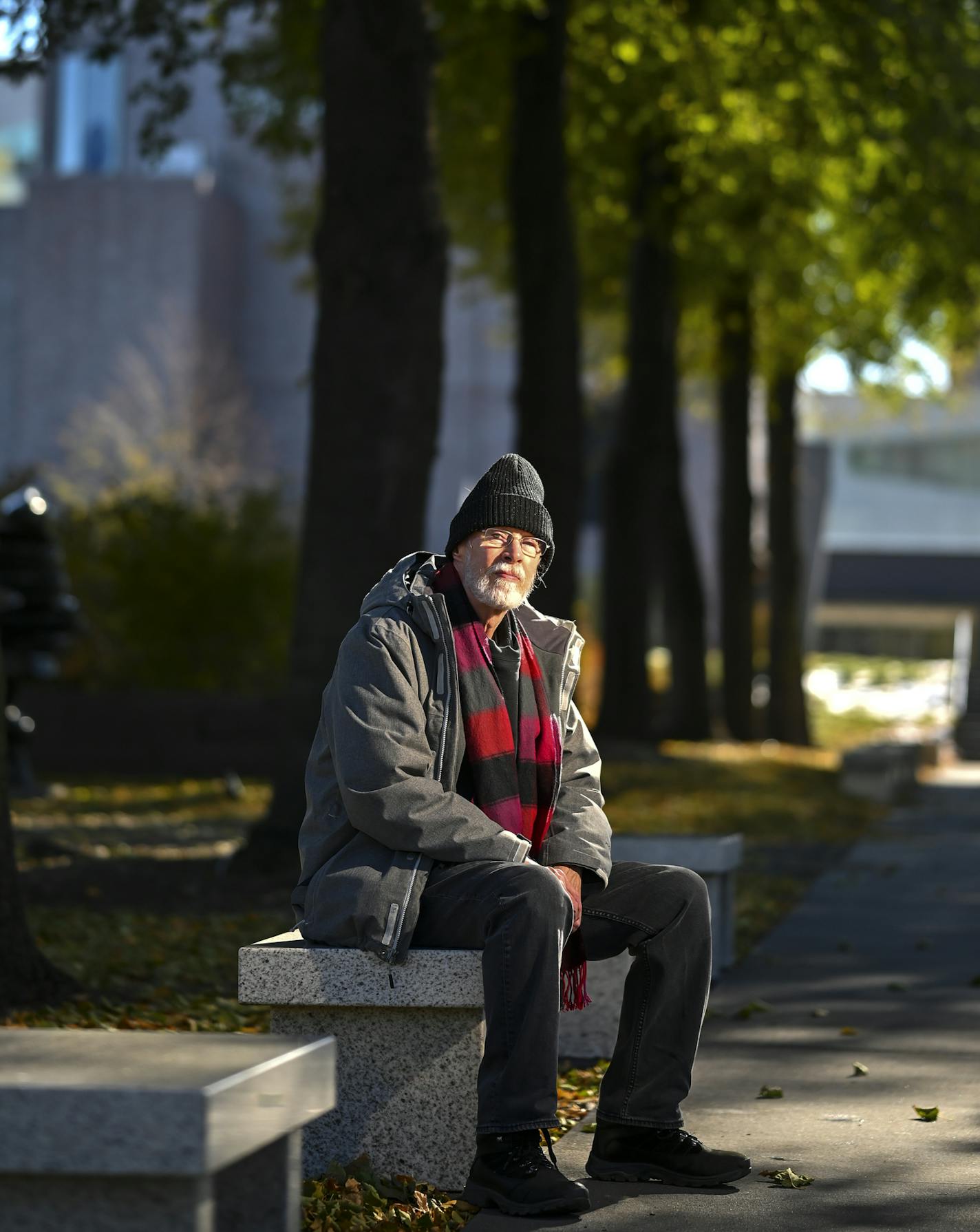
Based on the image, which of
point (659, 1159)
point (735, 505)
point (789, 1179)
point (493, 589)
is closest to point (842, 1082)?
point (789, 1179)

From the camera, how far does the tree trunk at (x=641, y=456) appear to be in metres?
22.0

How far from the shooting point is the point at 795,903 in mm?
11727

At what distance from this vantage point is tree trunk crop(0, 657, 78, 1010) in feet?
24.1

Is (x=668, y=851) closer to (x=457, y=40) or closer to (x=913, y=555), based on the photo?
(x=457, y=40)

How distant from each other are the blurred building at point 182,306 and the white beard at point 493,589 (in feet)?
141

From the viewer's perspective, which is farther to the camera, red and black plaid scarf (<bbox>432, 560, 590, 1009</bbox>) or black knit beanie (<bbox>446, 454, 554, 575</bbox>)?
black knit beanie (<bbox>446, 454, 554, 575</bbox>)

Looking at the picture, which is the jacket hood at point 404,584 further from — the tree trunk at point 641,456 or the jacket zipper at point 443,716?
the tree trunk at point 641,456

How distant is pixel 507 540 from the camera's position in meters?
5.39

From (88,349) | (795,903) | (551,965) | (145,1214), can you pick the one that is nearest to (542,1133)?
(551,965)

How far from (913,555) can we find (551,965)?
215ft

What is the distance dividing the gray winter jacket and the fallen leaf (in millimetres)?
922

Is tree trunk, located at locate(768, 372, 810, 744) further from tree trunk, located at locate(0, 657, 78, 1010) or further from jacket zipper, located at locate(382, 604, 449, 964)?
jacket zipper, located at locate(382, 604, 449, 964)

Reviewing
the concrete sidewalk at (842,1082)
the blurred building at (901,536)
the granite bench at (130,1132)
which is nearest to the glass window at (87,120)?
the blurred building at (901,536)

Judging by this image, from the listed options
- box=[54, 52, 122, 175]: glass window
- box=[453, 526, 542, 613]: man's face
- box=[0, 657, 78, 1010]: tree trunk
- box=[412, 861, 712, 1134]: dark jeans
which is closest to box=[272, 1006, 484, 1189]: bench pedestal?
box=[412, 861, 712, 1134]: dark jeans
